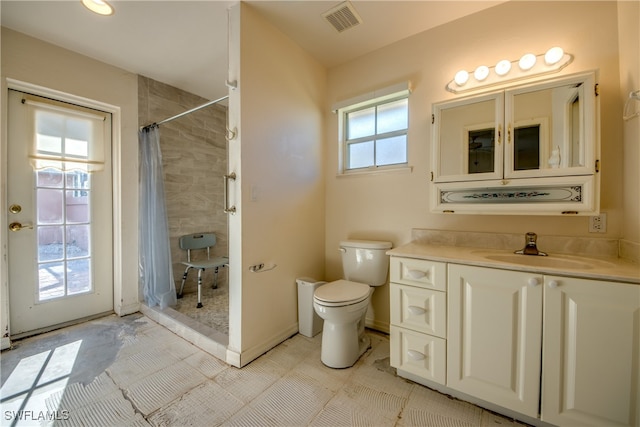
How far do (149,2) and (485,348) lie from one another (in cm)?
282

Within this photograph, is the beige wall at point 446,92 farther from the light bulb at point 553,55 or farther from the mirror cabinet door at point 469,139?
the mirror cabinet door at point 469,139

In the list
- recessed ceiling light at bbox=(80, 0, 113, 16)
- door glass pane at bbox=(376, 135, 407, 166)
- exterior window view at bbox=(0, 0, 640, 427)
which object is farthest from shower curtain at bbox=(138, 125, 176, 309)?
door glass pane at bbox=(376, 135, 407, 166)

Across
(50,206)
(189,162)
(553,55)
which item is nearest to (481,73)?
(553,55)

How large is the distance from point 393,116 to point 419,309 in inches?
60.7

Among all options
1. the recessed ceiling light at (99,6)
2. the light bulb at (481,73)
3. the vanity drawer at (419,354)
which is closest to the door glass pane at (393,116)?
the light bulb at (481,73)

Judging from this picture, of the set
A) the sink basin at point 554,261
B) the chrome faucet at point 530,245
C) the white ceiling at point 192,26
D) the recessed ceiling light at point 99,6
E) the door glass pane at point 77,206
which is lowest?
the sink basin at point 554,261

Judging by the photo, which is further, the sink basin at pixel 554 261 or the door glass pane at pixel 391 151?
the door glass pane at pixel 391 151

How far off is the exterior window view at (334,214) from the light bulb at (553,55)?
0.14 ft

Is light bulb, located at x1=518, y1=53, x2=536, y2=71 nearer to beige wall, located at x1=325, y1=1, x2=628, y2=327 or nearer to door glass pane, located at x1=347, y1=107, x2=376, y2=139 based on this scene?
beige wall, located at x1=325, y1=1, x2=628, y2=327

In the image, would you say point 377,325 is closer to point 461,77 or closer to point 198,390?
point 198,390

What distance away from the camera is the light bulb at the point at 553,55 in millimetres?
1431

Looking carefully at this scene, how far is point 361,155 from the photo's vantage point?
2.29 metres

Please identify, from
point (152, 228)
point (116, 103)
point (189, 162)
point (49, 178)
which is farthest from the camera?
point (189, 162)

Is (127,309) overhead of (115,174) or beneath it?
beneath
